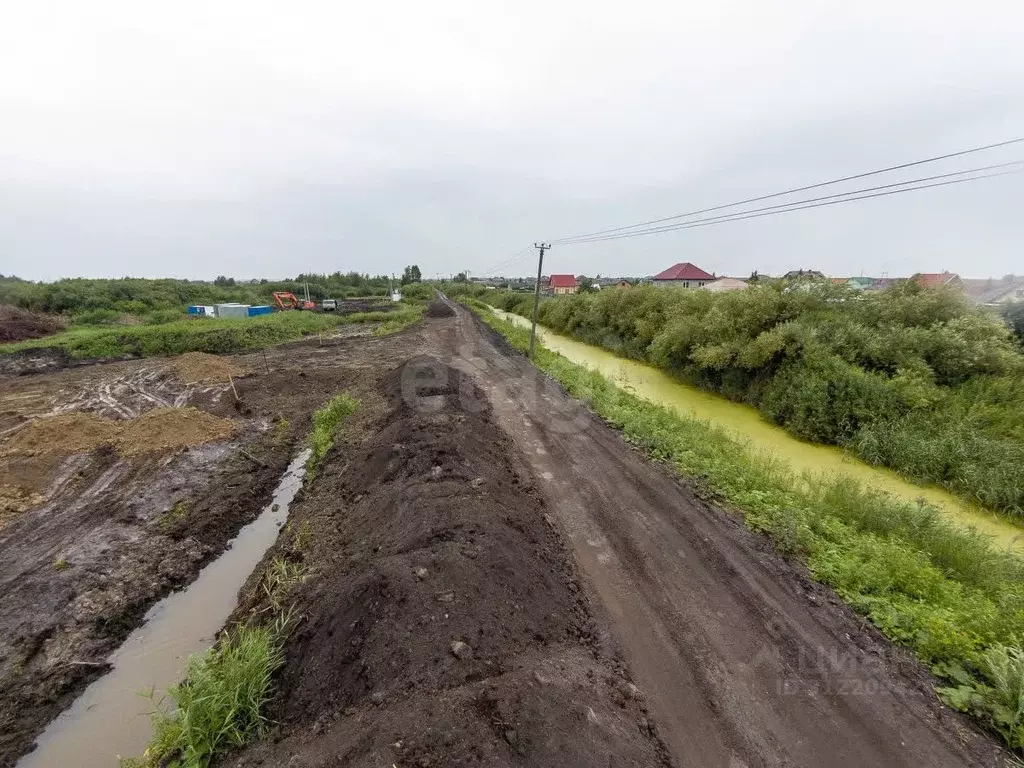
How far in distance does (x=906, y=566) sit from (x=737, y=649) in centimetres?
265

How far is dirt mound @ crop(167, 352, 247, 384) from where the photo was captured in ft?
50.0

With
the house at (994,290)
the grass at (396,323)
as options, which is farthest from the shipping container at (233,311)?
the house at (994,290)

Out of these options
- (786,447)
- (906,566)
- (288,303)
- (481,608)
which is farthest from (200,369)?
(288,303)

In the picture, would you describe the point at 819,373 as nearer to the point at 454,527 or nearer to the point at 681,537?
the point at 681,537

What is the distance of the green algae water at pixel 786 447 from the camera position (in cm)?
666

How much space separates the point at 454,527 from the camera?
5008 mm

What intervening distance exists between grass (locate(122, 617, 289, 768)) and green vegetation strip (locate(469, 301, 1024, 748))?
20.0ft

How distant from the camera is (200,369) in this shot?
53.1ft

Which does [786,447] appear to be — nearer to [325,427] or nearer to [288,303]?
[325,427]

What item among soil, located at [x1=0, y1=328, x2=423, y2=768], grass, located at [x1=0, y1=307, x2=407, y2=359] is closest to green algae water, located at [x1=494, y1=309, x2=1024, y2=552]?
soil, located at [x1=0, y1=328, x2=423, y2=768]

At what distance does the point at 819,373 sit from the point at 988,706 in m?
9.11

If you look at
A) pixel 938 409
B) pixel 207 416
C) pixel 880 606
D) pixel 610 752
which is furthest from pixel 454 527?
pixel 938 409

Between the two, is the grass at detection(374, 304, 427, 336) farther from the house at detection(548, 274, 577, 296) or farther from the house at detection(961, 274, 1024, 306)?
the house at detection(548, 274, 577, 296)

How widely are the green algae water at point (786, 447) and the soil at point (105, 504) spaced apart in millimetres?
11156
